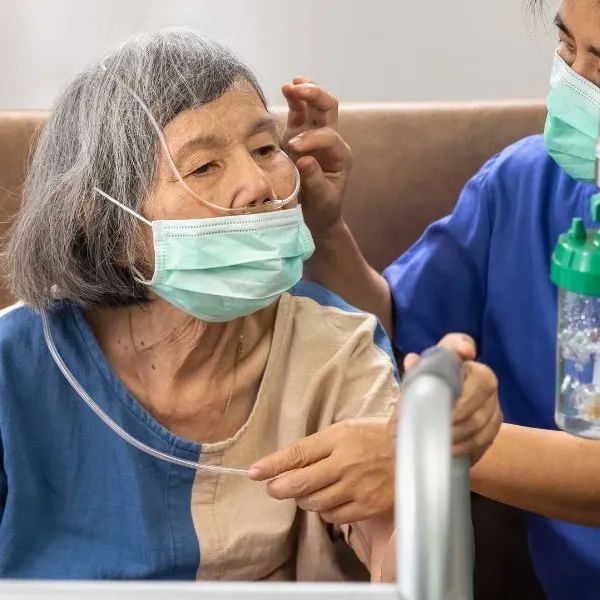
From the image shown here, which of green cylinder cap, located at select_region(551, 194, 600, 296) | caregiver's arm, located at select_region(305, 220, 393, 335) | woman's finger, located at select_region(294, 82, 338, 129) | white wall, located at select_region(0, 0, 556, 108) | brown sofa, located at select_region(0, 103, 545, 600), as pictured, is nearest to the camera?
green cylinder cap, located at select_region(551, 194, 600, 296)

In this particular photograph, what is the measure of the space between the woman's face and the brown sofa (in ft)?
2.11

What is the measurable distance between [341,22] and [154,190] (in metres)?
1.48

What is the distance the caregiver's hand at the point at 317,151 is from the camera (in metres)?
1.51

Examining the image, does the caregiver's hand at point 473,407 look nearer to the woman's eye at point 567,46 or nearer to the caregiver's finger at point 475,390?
the caregiver's finger at point 475,390

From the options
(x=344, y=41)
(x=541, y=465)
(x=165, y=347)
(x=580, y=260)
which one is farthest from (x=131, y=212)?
(x=344, y=41)

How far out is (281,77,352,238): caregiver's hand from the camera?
151 centimetres

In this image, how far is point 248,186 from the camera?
51.5 inches

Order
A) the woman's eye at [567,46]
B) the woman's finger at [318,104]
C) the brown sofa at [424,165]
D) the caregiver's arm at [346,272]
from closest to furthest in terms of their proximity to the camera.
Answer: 1. the woman's eye at [567,46]
2. the woman's finger at [318,104]
3. the caregiver's arm at [346,272]
4. the brown sofa at [424,165]

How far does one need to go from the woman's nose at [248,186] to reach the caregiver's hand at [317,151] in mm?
186

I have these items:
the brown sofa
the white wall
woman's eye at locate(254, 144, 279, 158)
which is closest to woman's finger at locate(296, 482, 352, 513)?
woman's eye at locate(254, 144, 279, 158)

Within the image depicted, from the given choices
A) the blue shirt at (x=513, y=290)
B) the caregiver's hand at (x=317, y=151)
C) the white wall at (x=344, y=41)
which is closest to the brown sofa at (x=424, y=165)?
the blue shirt at (x=513, y=290)

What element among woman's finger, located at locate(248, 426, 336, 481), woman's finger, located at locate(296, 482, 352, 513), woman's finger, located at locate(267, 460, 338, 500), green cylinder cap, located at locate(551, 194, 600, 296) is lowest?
woman's finger, located at locate(296, 482, 352, 513)

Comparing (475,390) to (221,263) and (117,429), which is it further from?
(117,429)

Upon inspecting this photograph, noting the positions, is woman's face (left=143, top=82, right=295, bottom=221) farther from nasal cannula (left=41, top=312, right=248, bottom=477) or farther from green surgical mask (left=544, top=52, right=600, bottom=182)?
green surgical mask (left=544, top=52, right=600, bottom=182)
